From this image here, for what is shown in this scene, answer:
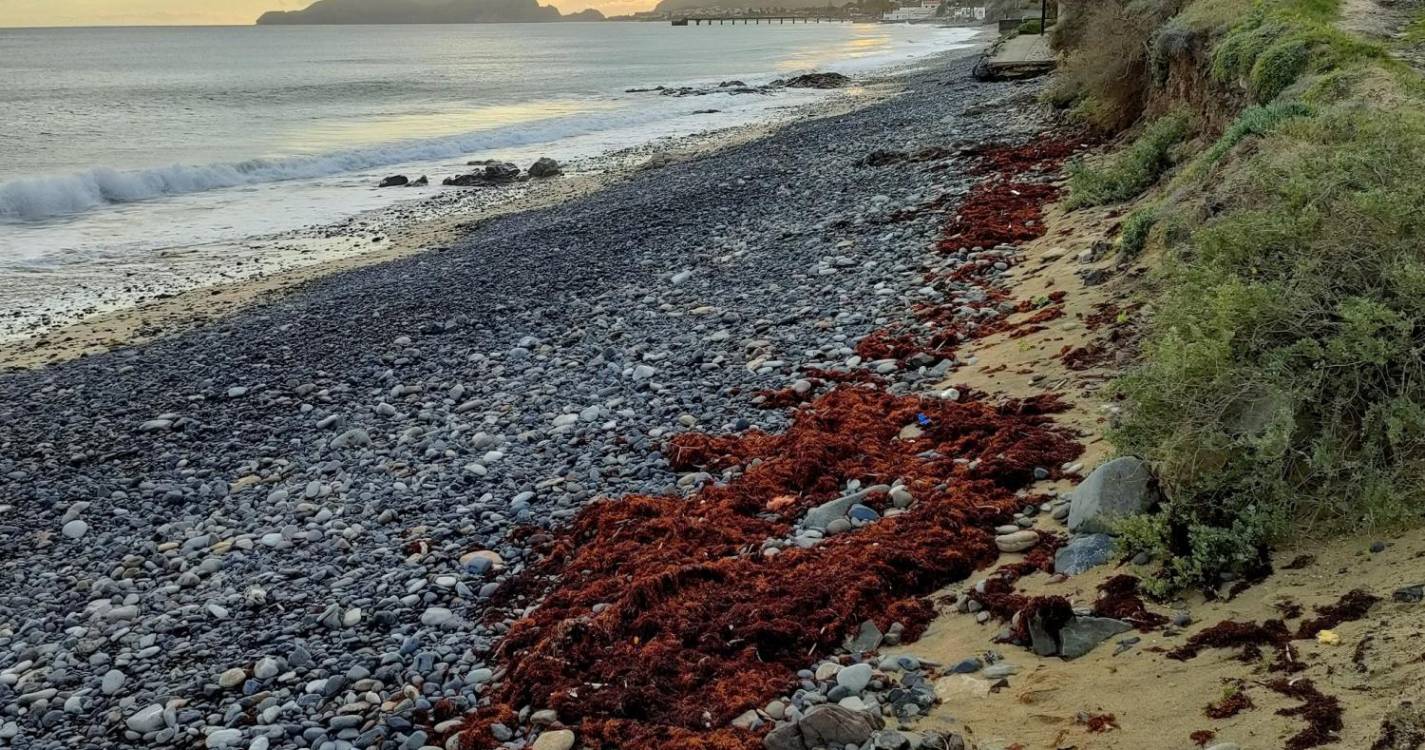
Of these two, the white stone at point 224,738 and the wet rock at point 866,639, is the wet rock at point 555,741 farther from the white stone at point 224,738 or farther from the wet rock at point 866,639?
the white stone at point 224,738

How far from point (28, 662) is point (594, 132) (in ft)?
101

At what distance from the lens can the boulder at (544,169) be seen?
24.5m

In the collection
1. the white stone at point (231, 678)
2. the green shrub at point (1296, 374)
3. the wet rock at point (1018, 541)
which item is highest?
the green shrub at point (1296, 374)

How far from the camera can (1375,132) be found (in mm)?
5270

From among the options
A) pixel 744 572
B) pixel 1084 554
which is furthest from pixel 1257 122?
pixel 744 572

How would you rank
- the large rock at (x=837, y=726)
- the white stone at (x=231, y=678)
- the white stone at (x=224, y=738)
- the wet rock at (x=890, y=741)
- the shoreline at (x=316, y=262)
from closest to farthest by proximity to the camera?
the wet rock at (x=890, y=741)
the large rock at (x=837, y=726)
the white stone at (x=224, y=738)
the white stone at (x=231, y=678)
the shoreline at (x=316, y=262)

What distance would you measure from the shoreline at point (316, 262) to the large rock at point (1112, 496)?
1109 cm

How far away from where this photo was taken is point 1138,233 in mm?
7621

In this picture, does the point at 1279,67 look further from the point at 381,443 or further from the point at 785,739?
the point at 381,443

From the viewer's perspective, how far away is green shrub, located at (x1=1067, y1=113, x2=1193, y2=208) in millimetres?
10008

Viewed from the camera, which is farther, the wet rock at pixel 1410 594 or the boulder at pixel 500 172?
the boulder at pixel 500 172

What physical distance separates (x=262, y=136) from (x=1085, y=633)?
3532cm

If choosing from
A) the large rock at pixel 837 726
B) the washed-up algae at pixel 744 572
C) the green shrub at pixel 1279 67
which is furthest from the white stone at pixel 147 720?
the green shrub at pixel 1279 67

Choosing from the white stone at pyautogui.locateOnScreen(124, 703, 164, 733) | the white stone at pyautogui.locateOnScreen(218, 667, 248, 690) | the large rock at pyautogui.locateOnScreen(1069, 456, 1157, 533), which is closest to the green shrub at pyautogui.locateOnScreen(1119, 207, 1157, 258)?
the large rock at pyautogui.locateOnScreen(1069, 456, 1157, 533)
